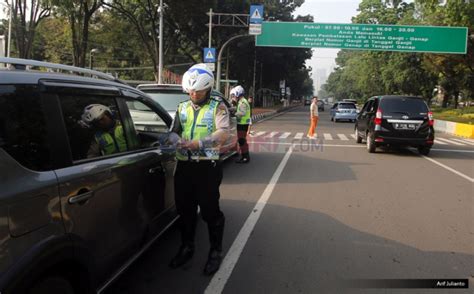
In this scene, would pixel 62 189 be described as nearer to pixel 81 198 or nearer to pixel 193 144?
pixel 81 198

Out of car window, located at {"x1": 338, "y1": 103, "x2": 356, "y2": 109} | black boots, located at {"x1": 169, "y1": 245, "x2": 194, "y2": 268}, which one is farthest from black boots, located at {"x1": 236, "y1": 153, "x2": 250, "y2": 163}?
car window, located at {"x1": 338, "y1": 103, "x2": 356, "y2": 109}

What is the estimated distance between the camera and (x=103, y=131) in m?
3.45

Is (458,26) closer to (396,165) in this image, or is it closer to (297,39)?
(297,39)

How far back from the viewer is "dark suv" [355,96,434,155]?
12.8 metres

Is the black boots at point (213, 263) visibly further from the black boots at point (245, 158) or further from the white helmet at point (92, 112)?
the black boots at point (245, 158)

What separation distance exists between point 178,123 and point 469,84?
1811 inches

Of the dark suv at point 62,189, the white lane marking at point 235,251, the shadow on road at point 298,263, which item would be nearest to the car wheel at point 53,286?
the dark suv at point 62,189

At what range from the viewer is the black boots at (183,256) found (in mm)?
4277

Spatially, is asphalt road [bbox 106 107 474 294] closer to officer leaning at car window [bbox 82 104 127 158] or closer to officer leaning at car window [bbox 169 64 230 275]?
officer leaning at car window [bbox 169 64 230 275]

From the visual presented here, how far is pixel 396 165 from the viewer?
37.2 feet

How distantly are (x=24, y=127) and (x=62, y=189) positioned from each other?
40cm

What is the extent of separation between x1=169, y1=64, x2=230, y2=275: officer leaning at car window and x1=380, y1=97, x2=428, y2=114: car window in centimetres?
1012

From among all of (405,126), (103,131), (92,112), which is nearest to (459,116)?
(405,126)

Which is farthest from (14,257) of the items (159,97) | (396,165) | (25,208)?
(396,165)
